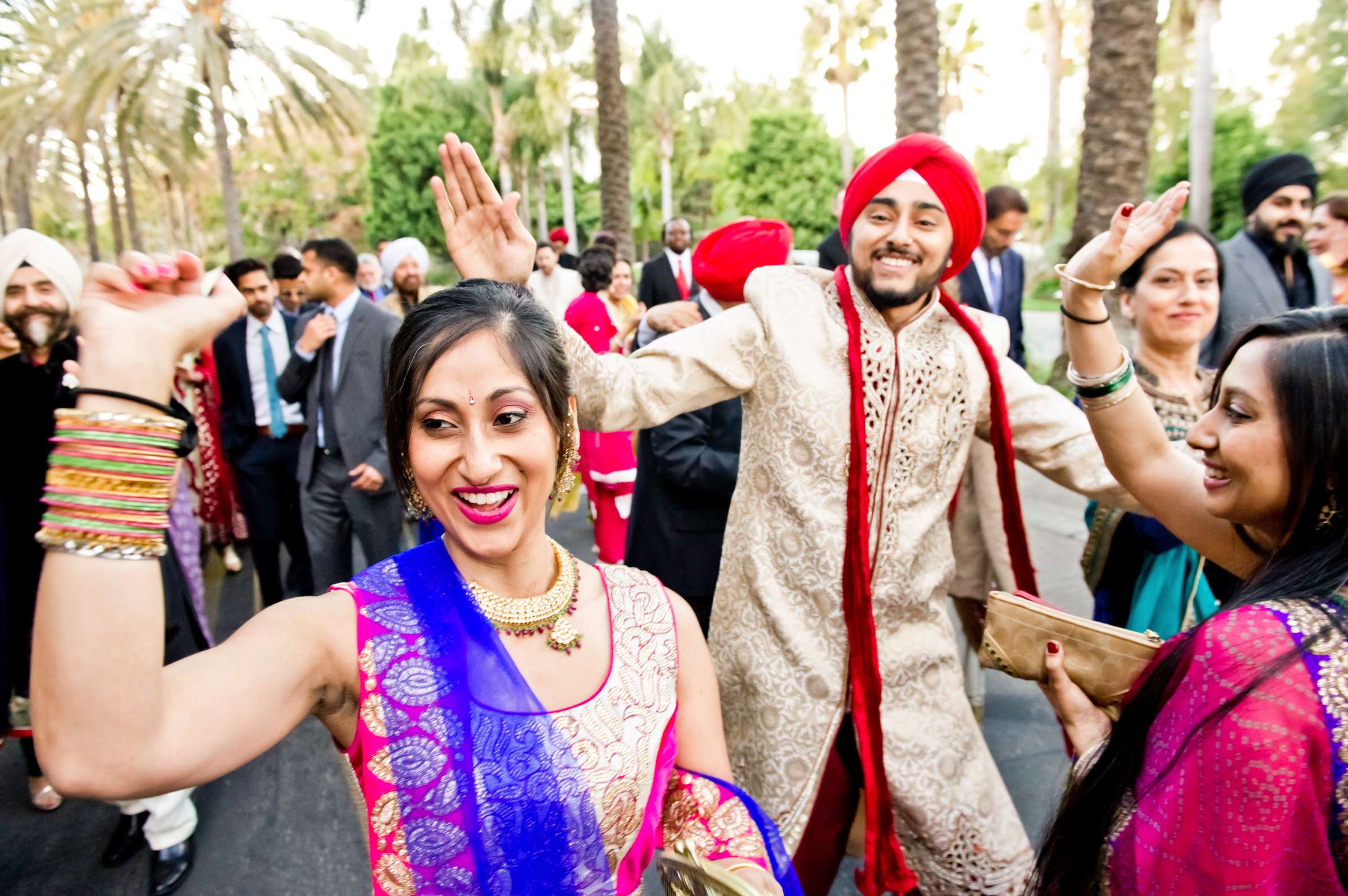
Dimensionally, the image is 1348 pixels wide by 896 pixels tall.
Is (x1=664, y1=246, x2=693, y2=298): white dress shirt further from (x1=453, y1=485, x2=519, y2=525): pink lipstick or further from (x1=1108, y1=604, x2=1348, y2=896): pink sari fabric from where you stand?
(x1=1108, y1=604, x2=1348, y2=896): pink sari fabric

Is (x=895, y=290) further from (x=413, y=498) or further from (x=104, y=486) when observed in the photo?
(x=104, y=486)

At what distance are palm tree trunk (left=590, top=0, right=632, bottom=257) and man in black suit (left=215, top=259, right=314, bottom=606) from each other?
23.1 feet

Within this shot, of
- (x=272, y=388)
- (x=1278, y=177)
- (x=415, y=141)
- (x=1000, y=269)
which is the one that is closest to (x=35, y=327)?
(x=272, y=388)

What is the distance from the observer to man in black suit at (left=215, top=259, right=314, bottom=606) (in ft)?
15.9

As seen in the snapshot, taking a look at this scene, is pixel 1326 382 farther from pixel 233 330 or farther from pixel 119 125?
pixel 119 125

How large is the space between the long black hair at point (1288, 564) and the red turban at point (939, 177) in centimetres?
97

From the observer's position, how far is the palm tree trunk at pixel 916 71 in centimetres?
769

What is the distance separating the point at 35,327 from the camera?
2.91 meters

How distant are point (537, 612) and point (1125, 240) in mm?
1396

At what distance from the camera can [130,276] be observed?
3.44ft

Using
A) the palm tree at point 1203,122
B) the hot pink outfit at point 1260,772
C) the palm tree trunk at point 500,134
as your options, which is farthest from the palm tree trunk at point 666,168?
the hot pink outfit at point 1260,772

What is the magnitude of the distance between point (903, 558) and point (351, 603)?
1380 millimetres

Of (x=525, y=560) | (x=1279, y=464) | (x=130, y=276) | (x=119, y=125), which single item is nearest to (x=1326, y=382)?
(x=1279, y=464)

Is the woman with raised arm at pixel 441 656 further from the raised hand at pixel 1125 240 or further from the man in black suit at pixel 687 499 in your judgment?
the man in black suit at pixel 687 499
